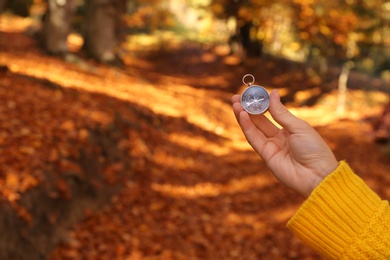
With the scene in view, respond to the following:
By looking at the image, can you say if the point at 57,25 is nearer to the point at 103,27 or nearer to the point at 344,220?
the point at 103,27

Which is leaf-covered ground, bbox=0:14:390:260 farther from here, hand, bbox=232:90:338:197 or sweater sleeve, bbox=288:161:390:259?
sweater sleeve, bbox=288:161:390:259

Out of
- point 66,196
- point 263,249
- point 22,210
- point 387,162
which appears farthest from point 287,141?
point 387,162

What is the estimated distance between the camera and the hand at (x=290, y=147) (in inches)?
85.7

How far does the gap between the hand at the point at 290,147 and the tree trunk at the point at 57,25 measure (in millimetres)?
10972

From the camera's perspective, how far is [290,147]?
7.54 feet

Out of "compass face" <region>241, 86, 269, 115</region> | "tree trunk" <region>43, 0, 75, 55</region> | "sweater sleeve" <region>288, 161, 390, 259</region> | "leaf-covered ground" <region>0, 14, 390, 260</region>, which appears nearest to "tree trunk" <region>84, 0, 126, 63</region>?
"leaf-covered ground" <region>0, 14, 390, 260</region>

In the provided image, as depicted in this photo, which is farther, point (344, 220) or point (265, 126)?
point (265, 126)

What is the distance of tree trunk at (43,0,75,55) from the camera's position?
12.2m

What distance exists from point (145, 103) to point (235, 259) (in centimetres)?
590

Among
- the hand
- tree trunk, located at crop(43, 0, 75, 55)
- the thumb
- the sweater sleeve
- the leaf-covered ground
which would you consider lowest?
the leaf-covered ground

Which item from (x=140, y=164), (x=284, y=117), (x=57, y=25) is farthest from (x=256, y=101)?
(x=57, y=25)

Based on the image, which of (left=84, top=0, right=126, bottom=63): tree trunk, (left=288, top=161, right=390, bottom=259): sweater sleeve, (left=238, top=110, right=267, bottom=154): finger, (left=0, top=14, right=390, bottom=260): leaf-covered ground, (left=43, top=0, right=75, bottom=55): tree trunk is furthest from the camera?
(left=84, top=0, right=126, bottom=63): tree trunk

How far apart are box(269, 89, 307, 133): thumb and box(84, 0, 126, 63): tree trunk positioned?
42.9 feet

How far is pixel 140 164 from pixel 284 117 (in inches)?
221
